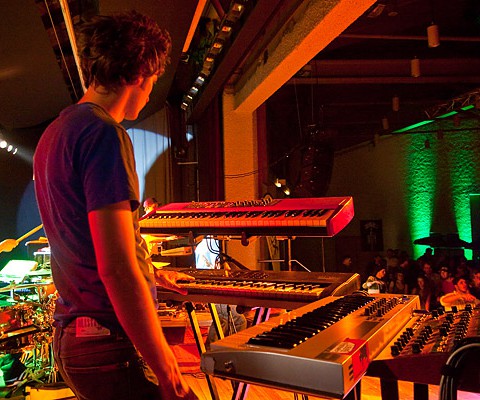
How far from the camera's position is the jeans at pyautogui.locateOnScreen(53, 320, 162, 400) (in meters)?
1.06

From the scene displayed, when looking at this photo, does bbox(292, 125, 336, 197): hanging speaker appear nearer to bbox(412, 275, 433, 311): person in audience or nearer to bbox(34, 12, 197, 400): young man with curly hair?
bbox(412, 275, 433, 311): person in audience

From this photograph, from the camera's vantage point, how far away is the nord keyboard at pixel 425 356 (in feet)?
4.15

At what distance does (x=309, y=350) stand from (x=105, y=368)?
18.5 inches

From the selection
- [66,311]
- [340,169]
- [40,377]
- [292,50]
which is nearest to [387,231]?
[340,169]

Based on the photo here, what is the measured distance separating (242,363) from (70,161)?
2.08 ft

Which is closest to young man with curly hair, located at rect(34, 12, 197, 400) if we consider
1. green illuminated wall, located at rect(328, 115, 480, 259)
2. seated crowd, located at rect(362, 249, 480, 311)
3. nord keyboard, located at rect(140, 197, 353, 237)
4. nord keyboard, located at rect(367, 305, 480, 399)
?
nord keyboard, located at rect(367, 305, 480, 399)

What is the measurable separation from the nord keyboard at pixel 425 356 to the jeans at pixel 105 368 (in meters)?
0.62

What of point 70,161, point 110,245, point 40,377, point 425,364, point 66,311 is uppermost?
point 70,161

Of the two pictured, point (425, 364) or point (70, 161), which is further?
point (425, 364)

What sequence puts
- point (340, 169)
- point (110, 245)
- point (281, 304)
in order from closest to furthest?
1. point (110, 245)
2. point (281, 304)
3. point (340, 169)

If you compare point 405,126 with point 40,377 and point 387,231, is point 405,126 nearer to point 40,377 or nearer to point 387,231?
point 387,231

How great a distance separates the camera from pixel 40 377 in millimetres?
4547

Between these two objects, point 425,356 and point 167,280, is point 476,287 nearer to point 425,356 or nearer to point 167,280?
point 167,280

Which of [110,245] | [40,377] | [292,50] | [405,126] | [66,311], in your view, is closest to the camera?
[110,245]
